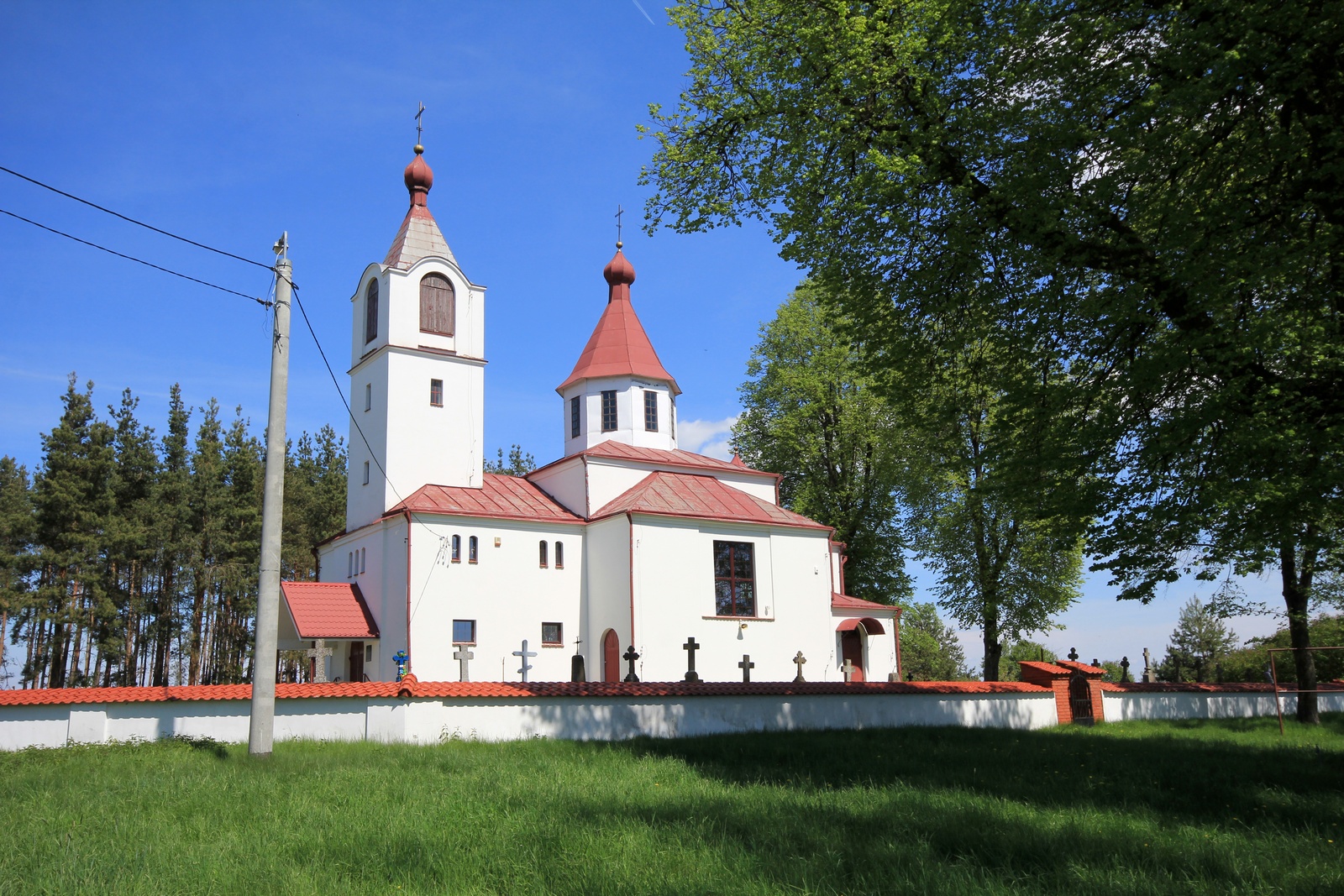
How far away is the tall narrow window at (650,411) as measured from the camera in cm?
3008

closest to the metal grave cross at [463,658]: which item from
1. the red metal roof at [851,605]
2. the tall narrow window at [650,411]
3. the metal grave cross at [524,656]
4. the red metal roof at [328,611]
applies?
the metal grave cross at [524,656]

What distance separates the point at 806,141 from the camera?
12.1 meters

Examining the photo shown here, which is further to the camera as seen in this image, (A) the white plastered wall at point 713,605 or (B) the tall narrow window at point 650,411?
(B) the tall narrow window at point 650,411

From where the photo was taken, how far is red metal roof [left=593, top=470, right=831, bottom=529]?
83.2ft

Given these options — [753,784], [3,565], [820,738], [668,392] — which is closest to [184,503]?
[3,565]

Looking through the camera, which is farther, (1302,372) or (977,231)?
(977,231)

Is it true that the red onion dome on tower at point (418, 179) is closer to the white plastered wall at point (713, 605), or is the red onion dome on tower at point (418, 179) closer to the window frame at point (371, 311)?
the window frame at point (371, 311)

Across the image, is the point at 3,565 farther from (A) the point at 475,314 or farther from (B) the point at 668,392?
(B) the point at 668,392

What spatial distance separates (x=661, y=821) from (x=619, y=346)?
23.7m

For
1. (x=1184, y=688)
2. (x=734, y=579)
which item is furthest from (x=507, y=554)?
(x=1184, y=688)

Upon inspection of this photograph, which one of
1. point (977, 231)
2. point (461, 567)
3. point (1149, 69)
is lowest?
point (461, 567)

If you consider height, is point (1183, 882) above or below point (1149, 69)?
below

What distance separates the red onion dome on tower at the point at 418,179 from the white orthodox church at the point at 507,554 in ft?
0.18

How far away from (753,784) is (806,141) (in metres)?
7.62
